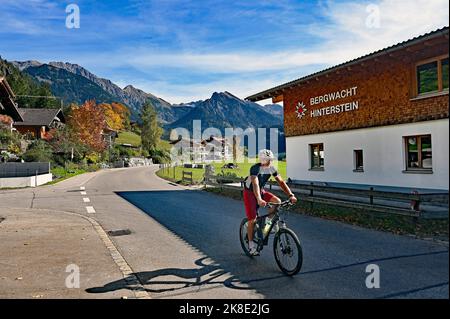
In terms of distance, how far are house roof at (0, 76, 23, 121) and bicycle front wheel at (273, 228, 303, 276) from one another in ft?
76.9

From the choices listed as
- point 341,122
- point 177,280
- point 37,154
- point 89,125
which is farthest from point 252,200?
point 89,125

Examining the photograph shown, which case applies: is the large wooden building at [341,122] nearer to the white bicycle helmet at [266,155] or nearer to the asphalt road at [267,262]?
the asphalt road at [267,262]

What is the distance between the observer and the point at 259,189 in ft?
18.4

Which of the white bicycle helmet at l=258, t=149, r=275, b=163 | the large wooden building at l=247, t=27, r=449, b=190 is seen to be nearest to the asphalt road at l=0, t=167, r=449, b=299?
the large wooden building at l=247, t=27, r=449, b=190

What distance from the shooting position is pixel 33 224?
10477mm

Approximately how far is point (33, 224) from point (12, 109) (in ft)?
92.8

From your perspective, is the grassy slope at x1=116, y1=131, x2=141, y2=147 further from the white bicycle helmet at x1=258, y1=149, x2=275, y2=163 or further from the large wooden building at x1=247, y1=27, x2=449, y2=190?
the white bicycle helmet at x1=258, y1=149, x2=275, y2=163

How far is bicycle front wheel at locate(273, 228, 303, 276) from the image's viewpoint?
204 inches

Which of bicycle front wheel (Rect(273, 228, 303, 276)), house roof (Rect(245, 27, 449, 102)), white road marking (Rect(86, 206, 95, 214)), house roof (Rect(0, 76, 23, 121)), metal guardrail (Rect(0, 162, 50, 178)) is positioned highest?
house roof (Rect(0, 76, 23, 121))

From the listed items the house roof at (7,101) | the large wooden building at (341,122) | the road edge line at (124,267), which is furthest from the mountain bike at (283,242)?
the house roof at (7,101)

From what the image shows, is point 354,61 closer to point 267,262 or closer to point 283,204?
point 283,204

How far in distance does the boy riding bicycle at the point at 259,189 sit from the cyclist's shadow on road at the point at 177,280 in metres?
0.89

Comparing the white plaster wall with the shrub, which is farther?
the shrub

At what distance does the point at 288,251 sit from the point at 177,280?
5.40ft
